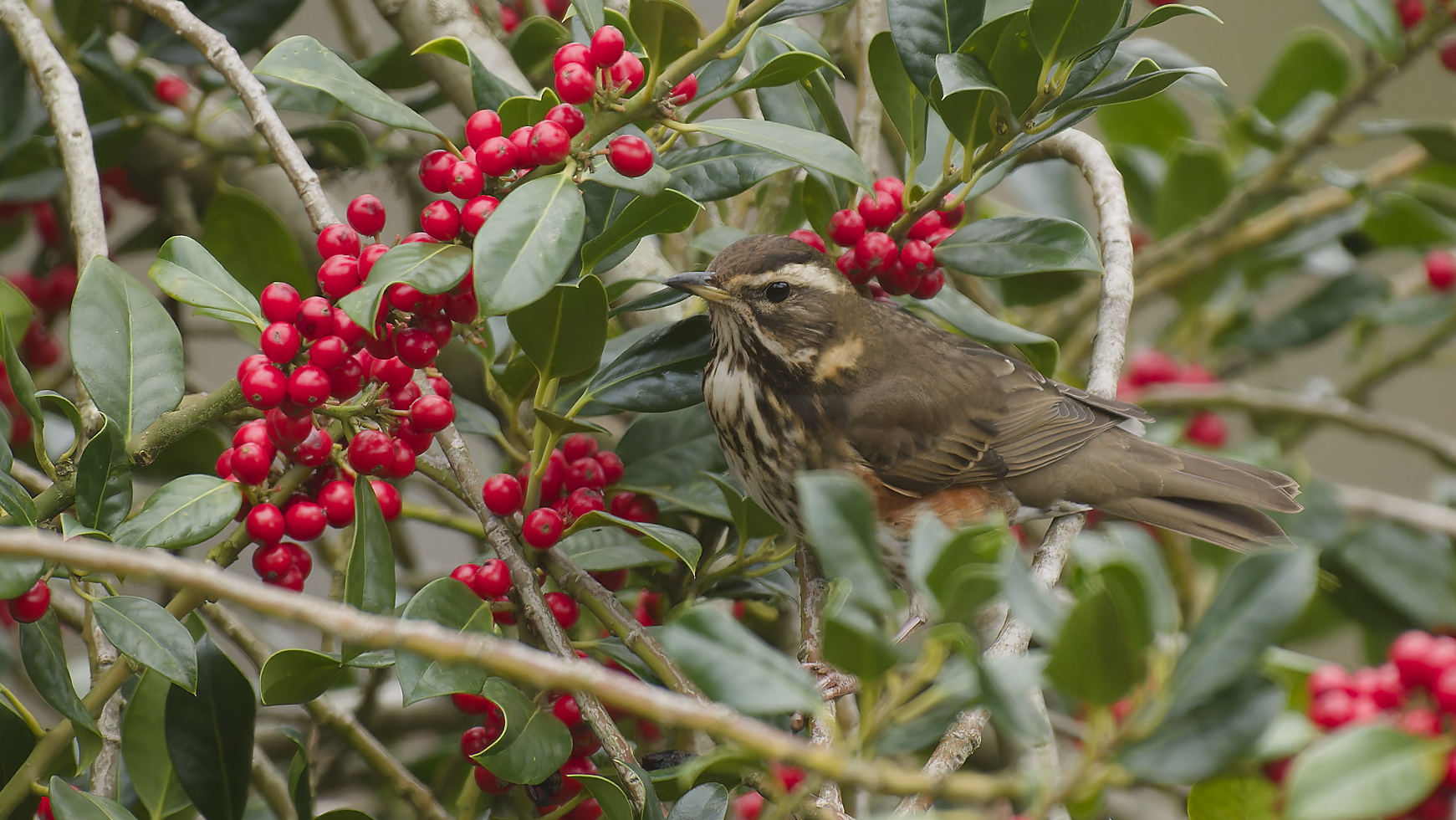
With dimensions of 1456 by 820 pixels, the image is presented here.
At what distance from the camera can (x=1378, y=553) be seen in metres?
2.81

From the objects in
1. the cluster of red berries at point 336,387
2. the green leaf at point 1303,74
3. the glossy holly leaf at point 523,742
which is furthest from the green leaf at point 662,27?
the green leaf at point 1303,74

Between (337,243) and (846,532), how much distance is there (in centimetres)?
86

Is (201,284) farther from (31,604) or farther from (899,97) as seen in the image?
(899,97)

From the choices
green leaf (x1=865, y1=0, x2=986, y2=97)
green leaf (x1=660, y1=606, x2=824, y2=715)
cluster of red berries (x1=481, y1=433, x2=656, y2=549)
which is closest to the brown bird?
cluster of red berries (x1=481, y1=433, x2=656, y2=549)

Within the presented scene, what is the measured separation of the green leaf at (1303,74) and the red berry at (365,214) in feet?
8.40

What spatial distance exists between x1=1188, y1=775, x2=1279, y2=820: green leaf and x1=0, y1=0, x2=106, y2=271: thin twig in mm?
1525

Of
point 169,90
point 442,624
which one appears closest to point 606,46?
point 442,624

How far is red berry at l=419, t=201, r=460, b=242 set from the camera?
4.87 ft

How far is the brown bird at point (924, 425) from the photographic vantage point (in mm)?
2443

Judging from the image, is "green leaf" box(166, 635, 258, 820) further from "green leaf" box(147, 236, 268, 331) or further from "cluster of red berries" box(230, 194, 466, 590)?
"green leaf" box(147, 236, 268, 331)

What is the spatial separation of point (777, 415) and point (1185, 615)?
1451 millimetres

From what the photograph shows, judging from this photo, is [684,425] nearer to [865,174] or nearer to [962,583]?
[865,174]

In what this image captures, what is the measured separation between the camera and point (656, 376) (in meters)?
1.90

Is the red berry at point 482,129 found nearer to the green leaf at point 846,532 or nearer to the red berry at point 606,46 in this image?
the red berry at point 606,46
